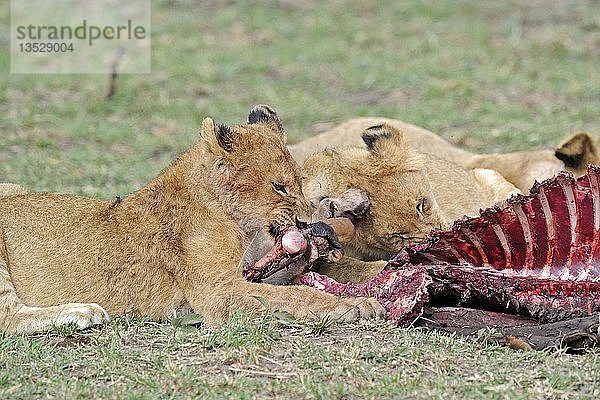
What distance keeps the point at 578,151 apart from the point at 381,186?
212 cm

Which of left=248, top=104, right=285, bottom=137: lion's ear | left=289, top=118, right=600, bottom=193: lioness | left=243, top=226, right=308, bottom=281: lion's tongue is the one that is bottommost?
left=243, top=226, right=308, bottom=281: lion's tongue

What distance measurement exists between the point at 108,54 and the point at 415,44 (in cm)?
384

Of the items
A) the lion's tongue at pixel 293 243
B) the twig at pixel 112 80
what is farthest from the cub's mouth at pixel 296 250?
the twig at pixel 112 80

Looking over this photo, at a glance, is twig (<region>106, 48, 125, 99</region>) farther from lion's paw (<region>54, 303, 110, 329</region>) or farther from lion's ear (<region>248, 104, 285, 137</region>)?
lion's paw (<region>54, 303, 110, 329</region>)

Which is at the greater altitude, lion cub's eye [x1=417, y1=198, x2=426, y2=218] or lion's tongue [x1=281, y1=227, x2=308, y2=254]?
lion cub's eye [x1=417, y1=198, x2=426, y2=218]

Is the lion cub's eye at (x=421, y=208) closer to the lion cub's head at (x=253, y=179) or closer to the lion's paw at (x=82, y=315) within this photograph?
the lion cub's head at (x=253, y=179)

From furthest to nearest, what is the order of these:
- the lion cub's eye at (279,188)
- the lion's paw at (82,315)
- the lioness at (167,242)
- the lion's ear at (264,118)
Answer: the lion's ear at (264,118) < the lion cub's eye at (279,188) < the lioness at (167,242) < the lion's paw at (82,315)

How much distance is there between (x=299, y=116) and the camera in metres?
11.1

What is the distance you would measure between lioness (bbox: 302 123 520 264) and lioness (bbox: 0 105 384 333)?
69 cm

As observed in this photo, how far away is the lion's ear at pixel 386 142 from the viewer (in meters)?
6.41

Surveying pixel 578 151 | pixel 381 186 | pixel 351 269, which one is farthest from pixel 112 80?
pixel 351 269

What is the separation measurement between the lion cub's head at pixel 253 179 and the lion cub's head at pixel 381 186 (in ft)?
2.33

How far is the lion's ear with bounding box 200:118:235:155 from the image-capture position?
18.1 ft

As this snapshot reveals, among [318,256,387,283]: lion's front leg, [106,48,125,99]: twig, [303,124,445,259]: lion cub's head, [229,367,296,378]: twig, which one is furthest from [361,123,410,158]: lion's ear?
[106,48,125,99]: twig
